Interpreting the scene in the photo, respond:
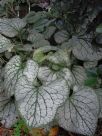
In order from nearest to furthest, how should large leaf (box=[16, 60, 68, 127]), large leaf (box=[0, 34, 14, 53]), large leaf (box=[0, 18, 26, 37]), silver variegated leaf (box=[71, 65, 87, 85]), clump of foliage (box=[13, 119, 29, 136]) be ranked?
large leaf (box=[16, 60, 68, 127]), clump of foliage (box=[13, 119, 29, 136]), silver variegated leaf (box=[71, 65, 87, 85]), large leaf (box=[0, 34, 14, 53]), large leaf (box=[0, 18, 26, 37])

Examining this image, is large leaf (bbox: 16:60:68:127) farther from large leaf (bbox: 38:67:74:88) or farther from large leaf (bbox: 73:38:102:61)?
large leaf (bbox: 73:38:102:61)

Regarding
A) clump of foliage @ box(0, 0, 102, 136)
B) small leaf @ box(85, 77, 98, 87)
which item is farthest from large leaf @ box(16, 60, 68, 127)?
small leaf @ box(85, 77, 98, 87)

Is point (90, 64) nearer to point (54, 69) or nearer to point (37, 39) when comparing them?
point (54, 69)

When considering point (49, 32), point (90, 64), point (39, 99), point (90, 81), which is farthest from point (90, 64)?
point (39, 99)

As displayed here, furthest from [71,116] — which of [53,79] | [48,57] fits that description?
[48,57]

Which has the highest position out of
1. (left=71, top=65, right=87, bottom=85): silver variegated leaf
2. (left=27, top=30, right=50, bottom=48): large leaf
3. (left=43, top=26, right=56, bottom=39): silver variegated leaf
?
(left=43, top=26, right=56, bottom=39): silver variegated leaf

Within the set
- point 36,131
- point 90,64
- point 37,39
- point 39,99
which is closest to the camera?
point 39,99
